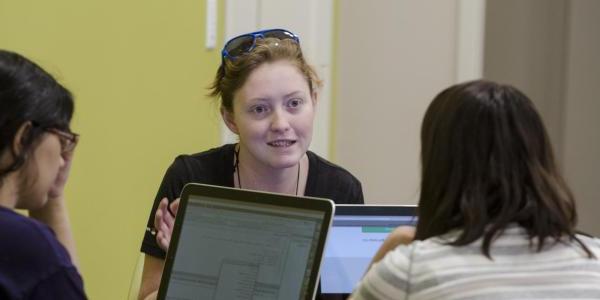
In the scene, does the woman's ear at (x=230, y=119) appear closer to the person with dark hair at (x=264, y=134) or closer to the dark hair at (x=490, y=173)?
the person with dark hair at (x=264, y=134)

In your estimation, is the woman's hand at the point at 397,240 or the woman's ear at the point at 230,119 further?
the woman's ear at the point at 230,119

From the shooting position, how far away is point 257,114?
203cm

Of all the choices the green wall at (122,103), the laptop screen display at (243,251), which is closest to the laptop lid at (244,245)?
the laptop screen display at (243,251)

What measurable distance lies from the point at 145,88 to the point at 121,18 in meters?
0.20

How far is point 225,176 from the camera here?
2115mm

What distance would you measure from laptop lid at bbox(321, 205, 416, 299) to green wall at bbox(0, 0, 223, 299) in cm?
123

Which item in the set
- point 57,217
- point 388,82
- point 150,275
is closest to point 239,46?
point 150,275

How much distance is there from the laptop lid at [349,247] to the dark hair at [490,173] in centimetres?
35

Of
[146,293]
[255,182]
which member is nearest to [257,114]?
[255,182]

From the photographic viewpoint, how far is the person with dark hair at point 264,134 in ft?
6.63

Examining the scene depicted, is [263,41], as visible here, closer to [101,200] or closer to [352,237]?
[352,237]

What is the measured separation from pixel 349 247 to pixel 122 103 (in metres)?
1.30

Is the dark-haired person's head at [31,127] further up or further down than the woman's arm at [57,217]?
further up

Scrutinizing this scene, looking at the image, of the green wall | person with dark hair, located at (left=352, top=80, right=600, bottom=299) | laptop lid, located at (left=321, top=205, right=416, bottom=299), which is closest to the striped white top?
person with dark hair, located at (left=352, top=80, right=600, bottom=299)
